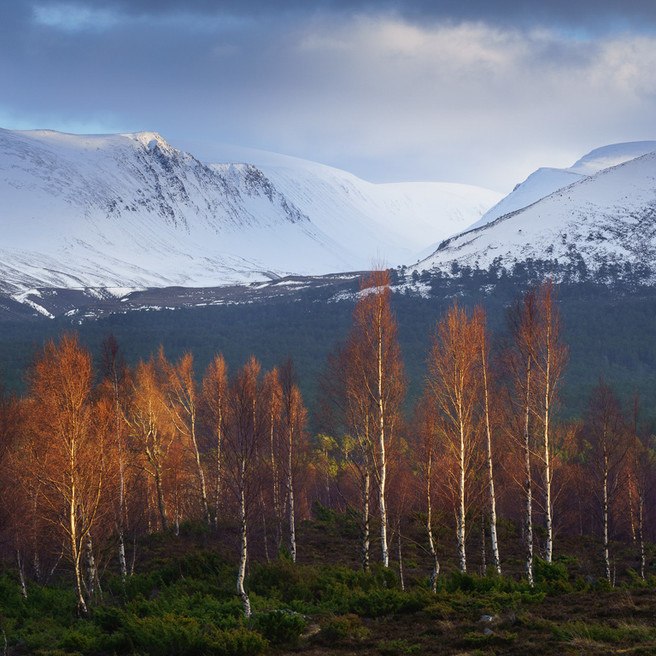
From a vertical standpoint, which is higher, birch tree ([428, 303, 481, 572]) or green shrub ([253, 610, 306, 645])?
birch tree ([428, 303, 481, 572])

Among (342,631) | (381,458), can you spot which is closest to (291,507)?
(381,458)

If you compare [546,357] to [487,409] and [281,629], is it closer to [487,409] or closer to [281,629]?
[487,409]

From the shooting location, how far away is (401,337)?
178 m

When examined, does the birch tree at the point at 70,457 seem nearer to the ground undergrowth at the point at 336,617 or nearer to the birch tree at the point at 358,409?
the ground undergrowth at the point at 336,617

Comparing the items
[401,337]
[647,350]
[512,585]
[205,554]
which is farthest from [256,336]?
[512,585]

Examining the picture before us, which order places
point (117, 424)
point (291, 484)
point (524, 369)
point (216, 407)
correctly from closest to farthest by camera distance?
point (524, 369)
point (117, 424)
point (291, 484)
point (216, 407)

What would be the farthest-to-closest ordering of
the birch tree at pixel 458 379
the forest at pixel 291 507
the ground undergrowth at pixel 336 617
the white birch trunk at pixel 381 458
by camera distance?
the birch tree at pixel 458 379 → the white birch trunk at pixel 381 458 → the forest at pixel 291 507 → the ground undergrowth at pixel 336 617

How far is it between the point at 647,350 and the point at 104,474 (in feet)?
520

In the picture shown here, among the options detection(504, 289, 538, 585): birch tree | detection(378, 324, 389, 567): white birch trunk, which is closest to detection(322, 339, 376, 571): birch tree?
detection(378, 324, 389, 567): white birch trunk

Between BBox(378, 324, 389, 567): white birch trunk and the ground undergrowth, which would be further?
BBox(378, 324, 389, 567): white birch trunk

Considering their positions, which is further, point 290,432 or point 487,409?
point 290,432

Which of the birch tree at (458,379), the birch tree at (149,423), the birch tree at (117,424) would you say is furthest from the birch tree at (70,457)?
the birch tree at (458,379)

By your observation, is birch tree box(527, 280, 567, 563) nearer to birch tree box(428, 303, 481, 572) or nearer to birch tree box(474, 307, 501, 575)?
birch tree box(474, 307, 501, 575)

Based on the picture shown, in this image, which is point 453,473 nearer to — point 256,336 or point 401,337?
point 401,337
